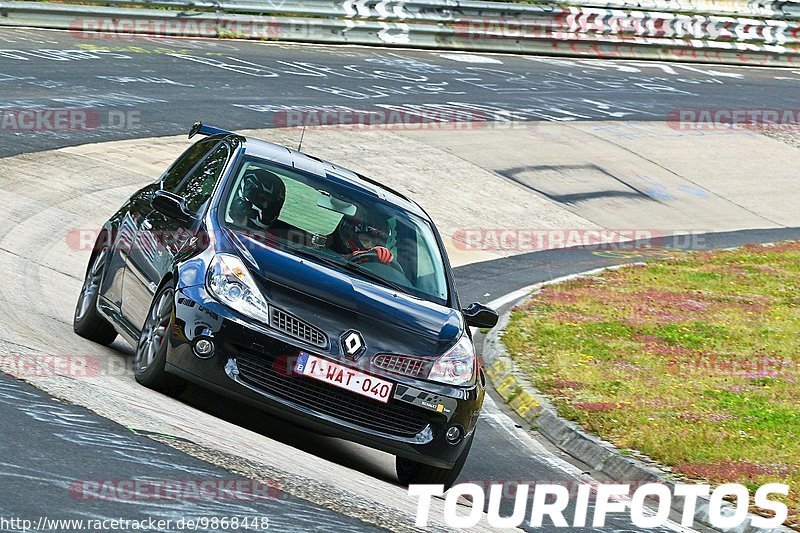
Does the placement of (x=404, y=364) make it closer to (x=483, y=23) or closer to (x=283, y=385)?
(x=283, y=385)

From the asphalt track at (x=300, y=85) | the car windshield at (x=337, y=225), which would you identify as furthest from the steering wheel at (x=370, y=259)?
the asphalt track at (x=300, y=85)

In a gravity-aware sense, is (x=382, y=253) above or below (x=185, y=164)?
below

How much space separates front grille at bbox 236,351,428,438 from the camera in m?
7.10

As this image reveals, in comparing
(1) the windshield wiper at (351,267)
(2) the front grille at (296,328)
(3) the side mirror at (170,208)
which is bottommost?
(2) the front grille at (296,328)

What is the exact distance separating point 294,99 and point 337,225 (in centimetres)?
1429

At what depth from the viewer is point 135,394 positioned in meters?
7.28

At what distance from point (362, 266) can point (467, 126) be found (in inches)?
595

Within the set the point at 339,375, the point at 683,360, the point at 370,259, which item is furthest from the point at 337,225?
the point at 683,360

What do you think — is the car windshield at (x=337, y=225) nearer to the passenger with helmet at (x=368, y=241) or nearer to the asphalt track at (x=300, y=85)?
the passenger with helmet at (x=368, y=241)

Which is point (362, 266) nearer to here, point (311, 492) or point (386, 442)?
point (386, 442)

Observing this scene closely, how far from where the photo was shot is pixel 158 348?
7438 mm

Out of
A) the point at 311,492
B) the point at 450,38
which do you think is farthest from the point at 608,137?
the point at 311,492

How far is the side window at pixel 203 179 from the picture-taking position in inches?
331

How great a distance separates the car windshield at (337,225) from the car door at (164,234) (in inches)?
9.5
